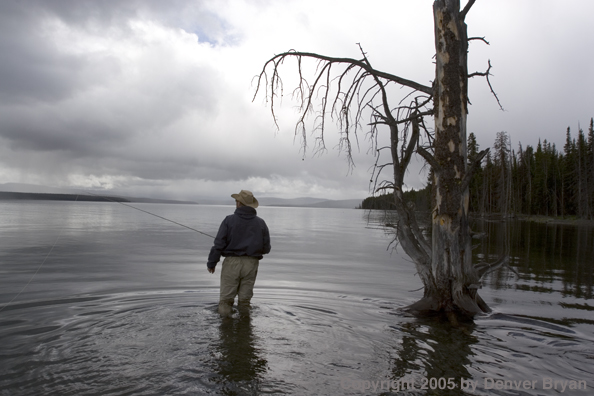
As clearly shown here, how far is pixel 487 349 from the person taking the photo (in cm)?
560

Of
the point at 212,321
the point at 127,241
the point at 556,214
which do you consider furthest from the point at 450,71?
the point at 556,214

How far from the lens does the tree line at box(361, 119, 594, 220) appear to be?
66875 mm

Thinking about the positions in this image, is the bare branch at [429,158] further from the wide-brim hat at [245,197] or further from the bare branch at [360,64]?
the wide-brim hat at [245,197]

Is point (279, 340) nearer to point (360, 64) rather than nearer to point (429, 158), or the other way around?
point (429, 158)

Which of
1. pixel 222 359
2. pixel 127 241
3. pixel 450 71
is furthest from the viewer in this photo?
pixel 127 241

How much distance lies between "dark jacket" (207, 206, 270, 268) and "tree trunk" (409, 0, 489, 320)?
10.3 ft

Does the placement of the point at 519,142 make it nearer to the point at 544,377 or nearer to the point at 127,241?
the point at 127,241

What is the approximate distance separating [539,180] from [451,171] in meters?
83.4

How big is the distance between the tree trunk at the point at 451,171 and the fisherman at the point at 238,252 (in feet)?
10.3

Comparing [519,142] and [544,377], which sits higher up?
[519,142]

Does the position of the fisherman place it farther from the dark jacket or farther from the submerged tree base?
the submerged tree base

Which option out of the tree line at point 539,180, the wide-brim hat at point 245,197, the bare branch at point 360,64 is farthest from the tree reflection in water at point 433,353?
the tree line at point 539,180

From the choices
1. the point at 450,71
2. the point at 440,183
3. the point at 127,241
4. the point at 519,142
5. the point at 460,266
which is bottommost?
the point at 127,241

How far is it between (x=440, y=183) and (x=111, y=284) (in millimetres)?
8197
